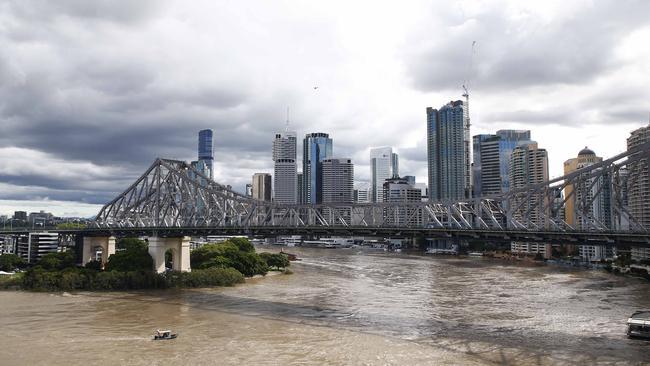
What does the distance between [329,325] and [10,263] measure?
164ft

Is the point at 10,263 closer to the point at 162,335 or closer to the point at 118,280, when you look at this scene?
the point at 118,280

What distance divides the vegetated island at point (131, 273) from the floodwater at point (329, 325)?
8.35 ft

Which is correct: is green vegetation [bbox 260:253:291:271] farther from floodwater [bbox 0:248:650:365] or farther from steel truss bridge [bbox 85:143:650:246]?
floodwater [bbox 0:248:650:365]

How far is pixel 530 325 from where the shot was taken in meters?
32.8

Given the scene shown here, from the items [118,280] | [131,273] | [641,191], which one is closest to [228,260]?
[131,273]

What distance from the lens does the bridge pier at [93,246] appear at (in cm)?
6924

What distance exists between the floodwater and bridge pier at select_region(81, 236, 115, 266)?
22428mm

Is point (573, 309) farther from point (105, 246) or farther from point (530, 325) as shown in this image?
point (105, 246)

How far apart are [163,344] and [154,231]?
118 ft

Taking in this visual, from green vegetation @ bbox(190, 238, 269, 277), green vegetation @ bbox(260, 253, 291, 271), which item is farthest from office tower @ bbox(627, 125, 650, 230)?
green vegetation @ bbox(190, 238, 269, 277)

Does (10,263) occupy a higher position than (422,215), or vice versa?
(422,215)

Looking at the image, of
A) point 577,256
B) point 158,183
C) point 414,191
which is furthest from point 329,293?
point 414,191

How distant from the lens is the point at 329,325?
3219 cm

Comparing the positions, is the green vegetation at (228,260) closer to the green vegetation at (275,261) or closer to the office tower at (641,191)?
the green vegetation at (275,261)
